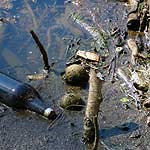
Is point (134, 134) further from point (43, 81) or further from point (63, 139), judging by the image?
point (43, 81)

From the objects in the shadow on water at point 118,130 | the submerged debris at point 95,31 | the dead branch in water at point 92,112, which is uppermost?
the dead branch in water at point 92,112

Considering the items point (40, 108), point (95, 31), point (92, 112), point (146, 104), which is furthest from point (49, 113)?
point (95, 31)

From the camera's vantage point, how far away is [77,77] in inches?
257

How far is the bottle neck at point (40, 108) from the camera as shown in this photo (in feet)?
19.2

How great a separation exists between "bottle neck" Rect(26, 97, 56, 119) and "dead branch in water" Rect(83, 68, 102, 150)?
0.59 metres

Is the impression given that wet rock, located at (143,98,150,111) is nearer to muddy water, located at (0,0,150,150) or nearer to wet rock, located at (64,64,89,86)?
muddy water, located at (0,0,150,150)

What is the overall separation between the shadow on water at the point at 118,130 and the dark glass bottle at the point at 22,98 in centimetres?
68

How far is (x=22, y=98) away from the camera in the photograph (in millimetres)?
5988

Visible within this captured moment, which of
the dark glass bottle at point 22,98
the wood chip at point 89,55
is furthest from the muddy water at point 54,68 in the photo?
the wood chip at point 89,55

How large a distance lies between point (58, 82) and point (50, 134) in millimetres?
1141

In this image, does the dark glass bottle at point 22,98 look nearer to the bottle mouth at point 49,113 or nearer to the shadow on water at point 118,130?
the bottle mouth at point 49,113

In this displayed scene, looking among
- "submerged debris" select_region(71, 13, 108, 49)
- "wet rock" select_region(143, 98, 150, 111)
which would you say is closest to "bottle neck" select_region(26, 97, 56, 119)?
"wet rock" select_region(143, 98, 150, 111)

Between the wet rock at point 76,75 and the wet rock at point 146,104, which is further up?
the wet rock at point 76,75

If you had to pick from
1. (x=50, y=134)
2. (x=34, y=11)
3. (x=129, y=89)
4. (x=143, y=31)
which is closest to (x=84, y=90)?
(x=129, y=89)
